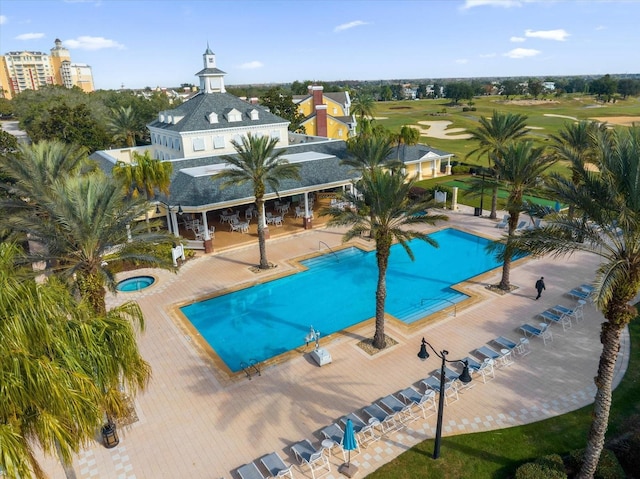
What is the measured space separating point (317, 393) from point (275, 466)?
148 inches

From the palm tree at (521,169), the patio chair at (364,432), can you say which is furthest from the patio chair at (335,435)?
the palm tree at (521,169)

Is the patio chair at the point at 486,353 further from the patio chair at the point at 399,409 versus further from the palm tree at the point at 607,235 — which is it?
the palm tree at the point at 607,235

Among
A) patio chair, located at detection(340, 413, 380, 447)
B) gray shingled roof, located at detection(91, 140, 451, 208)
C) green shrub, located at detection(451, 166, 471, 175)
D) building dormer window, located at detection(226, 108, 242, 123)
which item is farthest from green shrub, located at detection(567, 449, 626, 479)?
green shrub, located at detection(451, 166, 471, 175)

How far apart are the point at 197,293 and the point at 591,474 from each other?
18.6 meters

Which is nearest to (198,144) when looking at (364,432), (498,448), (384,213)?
(384,213)

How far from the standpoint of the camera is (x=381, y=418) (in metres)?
13.5

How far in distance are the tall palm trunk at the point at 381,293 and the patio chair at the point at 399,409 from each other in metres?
3.64

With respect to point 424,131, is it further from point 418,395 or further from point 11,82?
point 11,82

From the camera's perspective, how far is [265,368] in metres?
16.8

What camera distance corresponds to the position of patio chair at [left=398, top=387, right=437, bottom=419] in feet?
46.3

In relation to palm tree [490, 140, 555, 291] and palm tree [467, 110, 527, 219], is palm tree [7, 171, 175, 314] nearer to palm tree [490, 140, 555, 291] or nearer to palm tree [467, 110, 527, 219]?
palm tree [490, 140, 555, 291]

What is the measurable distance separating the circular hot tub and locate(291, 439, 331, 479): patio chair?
15.5 metres

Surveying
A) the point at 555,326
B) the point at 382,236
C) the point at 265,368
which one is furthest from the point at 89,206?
the point at 555,326

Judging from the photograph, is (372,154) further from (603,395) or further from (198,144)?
(603,395)
